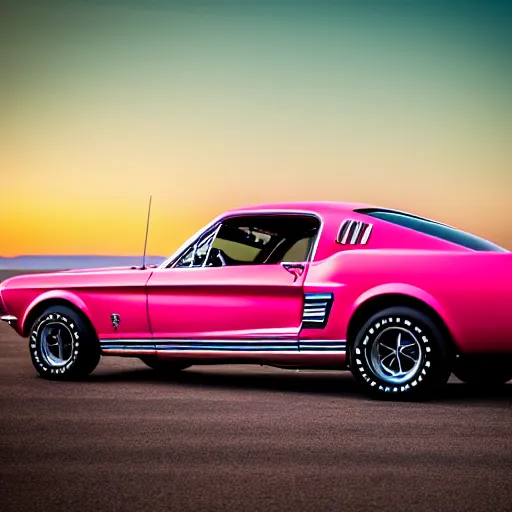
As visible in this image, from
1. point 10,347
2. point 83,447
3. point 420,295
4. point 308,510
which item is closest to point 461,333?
point 420,295

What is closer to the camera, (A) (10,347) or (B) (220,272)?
(B) (220,272)

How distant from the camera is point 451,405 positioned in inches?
313

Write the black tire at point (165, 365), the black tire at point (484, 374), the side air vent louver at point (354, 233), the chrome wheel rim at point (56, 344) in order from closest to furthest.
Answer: the side air vent louver at point (354, 233), the black tire at point (484, 374), the chrome wheel rim at point (56, 344), the black tire at point (165, 365)

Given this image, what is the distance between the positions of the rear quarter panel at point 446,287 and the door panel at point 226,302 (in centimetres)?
39

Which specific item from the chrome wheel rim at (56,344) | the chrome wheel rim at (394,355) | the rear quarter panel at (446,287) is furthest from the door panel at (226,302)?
the chrome wheel rim at (56,344)

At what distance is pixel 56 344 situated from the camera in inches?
390

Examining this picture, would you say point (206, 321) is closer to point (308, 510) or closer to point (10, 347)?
point (308, 510)

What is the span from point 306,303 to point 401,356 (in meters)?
0.91

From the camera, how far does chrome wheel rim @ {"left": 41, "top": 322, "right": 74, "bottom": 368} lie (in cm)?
986

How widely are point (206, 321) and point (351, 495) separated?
442cm

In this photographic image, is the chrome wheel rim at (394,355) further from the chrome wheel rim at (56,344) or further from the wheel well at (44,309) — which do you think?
the chrome wheel rim at (56,344)

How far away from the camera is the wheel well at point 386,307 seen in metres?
8.09

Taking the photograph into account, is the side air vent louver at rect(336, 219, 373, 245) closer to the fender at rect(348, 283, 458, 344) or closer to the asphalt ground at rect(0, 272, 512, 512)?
the fender at rect(348, 283, 458, 344)

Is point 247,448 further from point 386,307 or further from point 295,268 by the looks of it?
point 295,268
